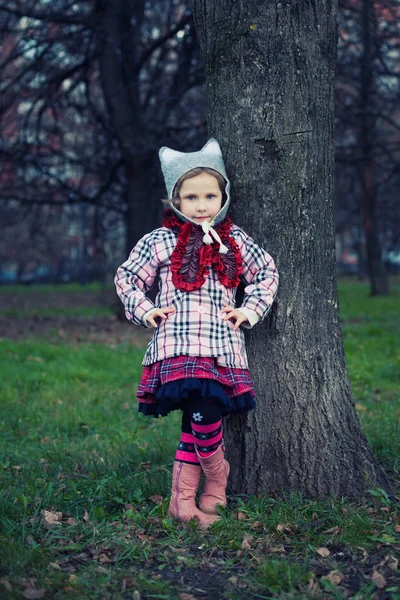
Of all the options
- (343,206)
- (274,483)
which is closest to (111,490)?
(274,483)

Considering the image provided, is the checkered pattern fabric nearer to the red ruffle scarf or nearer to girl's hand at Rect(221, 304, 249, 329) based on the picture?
girl's hand at Rect(221, 304, 249, 329)

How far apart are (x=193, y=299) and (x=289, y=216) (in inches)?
25.9

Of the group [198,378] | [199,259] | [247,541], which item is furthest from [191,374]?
[247,541]

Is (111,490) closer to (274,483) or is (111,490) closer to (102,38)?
(274,483)

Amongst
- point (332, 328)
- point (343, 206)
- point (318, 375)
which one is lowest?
point (318, 375)

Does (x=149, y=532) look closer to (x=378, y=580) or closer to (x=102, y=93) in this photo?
(x=378, y=580)

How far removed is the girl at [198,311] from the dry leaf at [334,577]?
72cm

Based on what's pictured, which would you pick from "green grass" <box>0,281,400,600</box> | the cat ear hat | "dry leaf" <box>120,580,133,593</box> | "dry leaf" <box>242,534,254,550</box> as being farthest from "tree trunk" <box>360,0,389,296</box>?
"dry leaf" <box>120,580,133,593</box>

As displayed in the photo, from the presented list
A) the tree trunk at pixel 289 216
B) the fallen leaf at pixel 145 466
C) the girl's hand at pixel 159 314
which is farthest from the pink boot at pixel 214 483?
the fallen leaf at pixel 145 466

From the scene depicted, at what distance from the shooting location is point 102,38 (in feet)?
33.7

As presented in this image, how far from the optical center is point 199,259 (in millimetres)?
3289

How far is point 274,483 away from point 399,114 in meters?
12.0

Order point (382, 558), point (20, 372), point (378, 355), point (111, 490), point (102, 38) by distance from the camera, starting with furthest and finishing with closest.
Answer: point (102, 38) < point (378, 355) < point (20, 372) < point (111, 490) < point (382, 558)

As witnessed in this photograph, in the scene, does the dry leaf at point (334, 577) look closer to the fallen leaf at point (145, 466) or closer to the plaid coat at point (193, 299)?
the plaid coat at point (193, 299)
